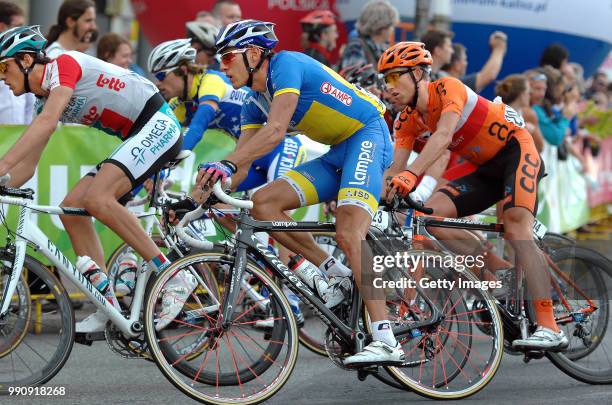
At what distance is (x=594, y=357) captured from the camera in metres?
7.36

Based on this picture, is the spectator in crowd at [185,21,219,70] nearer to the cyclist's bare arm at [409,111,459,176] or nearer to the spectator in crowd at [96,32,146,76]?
the spectator in crowd at [96,32,146,76]

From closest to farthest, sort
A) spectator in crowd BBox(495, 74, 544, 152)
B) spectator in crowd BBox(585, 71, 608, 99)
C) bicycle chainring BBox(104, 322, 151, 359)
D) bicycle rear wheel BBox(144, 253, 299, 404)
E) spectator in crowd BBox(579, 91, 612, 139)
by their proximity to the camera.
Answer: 1. bicycle rear wheel BBox(144, 253, 299, 404)
2. bicycle chainring BBox(104, 322, 151, 359)
3. spectator in crowd BBox(495, 74, 544, 152)
4. spectator in crowd BBox(579, 91, 612, 139)
5. spectator in crowd BBox(585, 71, 608, 99)

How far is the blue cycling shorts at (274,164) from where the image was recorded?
8594mm

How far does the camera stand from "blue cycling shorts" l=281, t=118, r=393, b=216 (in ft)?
21.6

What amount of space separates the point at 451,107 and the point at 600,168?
403 inches

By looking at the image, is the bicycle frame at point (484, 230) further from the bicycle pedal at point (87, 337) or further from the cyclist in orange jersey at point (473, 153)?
the bicycle pedal at point (87, 337)

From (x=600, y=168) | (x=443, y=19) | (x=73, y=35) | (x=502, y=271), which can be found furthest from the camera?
(x=600, y=168)

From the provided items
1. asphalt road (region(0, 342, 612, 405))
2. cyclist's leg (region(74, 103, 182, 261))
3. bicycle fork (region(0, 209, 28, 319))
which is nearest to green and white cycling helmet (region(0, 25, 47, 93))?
cyclist's leg (region(74, 103, 182, 261))

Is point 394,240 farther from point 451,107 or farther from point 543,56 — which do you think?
point 543,56

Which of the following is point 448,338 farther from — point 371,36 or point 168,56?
point 371,36

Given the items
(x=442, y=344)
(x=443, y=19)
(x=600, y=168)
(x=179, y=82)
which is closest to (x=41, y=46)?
(x=179, y=82)

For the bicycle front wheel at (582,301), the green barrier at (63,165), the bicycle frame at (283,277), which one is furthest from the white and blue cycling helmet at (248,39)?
the green barrier at (63,165)

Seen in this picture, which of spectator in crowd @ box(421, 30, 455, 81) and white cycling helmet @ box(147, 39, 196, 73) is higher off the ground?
white cycling helmet @ box(147, 39, 196, 73)

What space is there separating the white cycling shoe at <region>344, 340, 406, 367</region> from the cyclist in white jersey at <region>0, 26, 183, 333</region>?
39.0 inches
